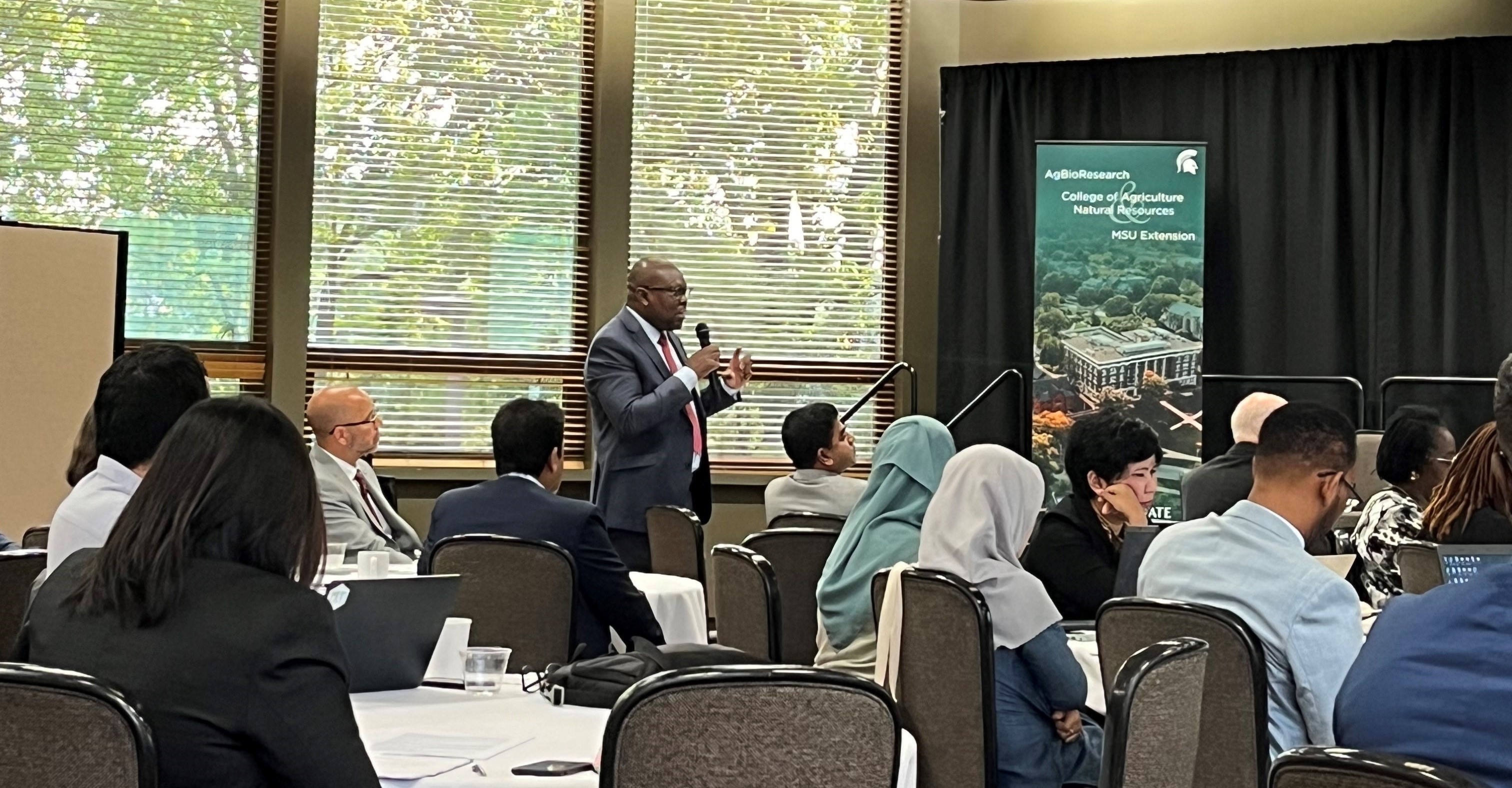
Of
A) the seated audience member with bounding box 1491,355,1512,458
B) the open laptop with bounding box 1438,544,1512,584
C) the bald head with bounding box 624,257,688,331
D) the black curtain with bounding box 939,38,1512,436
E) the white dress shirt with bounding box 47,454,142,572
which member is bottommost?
the open laptop with bounding box 1438,544,1512,584

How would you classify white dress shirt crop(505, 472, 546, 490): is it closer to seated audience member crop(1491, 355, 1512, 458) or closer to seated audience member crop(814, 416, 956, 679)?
seated audience member crop(814, 416, 956, 679)

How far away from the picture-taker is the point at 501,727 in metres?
2.66

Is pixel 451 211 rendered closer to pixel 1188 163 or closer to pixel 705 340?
pixel 705 340

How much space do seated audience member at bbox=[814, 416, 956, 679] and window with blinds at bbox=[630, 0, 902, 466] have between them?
4.48 meters

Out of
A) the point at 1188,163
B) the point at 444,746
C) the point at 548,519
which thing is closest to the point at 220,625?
the point at 444,746

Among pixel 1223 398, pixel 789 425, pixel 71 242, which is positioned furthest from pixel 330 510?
pixel 1223 398

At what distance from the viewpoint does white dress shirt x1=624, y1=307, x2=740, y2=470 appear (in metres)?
6.22

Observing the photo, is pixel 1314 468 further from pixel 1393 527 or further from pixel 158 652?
pixel 158 652

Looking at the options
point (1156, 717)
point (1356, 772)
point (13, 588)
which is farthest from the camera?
point (13, 588)

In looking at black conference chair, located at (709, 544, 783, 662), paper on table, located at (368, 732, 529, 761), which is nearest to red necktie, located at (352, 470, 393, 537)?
black conference chair, located at (709, 544, 783, 662)

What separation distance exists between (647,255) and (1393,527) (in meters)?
4.85

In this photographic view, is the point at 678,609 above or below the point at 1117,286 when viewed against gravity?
below

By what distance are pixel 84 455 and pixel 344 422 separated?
1754mm

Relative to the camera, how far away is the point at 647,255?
8836 mm
